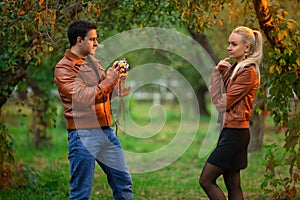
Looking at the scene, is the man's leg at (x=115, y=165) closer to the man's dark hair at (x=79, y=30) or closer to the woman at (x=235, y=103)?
the woman at (x=235, y=103)

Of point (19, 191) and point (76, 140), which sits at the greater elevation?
point (76, 140)

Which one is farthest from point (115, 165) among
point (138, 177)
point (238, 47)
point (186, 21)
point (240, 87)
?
point (138, 177)

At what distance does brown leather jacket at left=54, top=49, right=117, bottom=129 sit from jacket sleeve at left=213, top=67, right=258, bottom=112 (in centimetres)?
89

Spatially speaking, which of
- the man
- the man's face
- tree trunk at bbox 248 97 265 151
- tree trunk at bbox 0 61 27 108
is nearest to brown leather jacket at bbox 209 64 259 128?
the man

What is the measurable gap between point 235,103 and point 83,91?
3.94 feet

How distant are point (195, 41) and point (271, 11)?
173 inches

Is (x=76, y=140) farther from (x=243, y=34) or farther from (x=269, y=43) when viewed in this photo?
(x=269, y=43)

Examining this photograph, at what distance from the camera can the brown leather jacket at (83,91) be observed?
4203mm

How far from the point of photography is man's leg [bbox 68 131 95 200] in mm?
4352

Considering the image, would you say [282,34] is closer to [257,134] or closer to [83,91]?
[83,91]

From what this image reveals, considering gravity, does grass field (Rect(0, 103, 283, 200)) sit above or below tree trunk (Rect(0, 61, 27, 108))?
below

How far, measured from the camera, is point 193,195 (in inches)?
274

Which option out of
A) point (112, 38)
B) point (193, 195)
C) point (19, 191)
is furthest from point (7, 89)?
point (193, 195)

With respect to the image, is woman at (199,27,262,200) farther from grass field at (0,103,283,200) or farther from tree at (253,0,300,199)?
grass field at (0,103,283,200)
